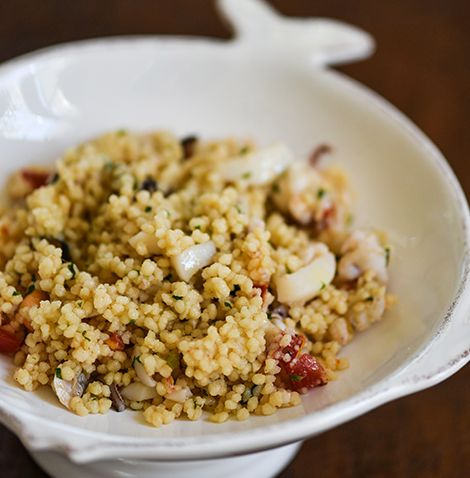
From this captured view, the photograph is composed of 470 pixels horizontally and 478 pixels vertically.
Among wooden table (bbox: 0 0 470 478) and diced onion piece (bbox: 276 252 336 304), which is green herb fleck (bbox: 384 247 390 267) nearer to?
diced onion piece (bbox: 276 252 336 304)

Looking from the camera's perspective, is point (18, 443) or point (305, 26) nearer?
point (18, 443)

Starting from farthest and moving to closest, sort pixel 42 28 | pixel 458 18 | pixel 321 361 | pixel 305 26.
Answer: pixel 458 18 < pixel 42 28 < pixel 305 26 < pixel 321 361

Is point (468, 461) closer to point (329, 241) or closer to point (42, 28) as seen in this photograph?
point (329, 241)

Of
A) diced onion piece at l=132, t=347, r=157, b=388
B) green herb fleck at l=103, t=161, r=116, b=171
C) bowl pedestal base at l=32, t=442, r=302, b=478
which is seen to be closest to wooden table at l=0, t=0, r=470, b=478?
bowl pedestal base at l=32, t=442, r=302, b=478

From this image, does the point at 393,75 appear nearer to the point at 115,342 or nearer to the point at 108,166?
the point at 108,166

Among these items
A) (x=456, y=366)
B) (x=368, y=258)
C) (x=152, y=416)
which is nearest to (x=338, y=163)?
(x=368, y=258)

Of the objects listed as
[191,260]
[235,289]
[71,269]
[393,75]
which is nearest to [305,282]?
[235,289]

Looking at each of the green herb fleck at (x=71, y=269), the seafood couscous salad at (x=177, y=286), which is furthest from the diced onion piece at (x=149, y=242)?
the green herb fleck at (x=71, y=269)

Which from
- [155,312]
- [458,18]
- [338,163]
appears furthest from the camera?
[458,18]
